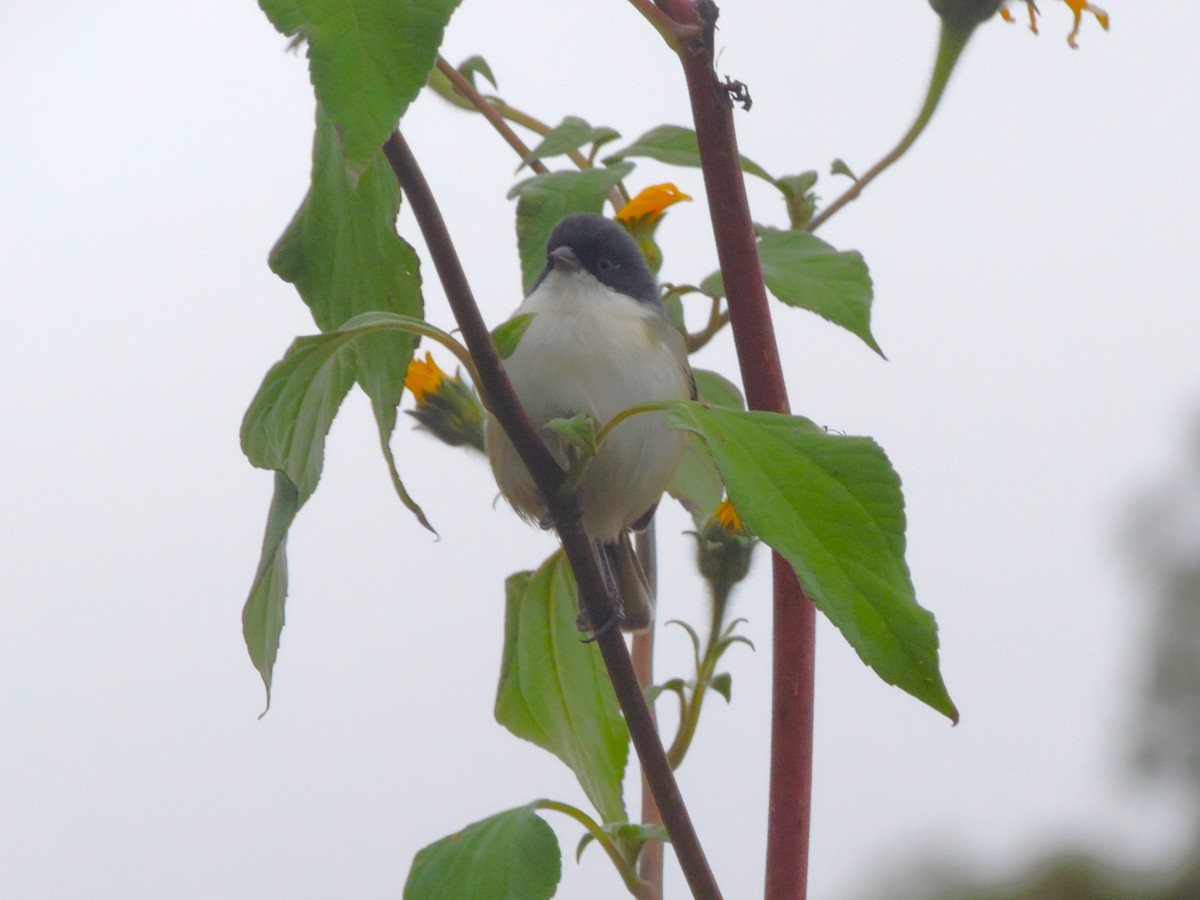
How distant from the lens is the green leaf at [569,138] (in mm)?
870

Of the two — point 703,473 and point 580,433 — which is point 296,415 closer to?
point 580,433

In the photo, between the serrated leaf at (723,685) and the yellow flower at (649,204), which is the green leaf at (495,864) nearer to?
the serrated leaf at (723,685)

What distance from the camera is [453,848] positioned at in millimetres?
701

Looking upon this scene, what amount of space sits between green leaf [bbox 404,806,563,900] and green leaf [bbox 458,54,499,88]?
547 millimetres

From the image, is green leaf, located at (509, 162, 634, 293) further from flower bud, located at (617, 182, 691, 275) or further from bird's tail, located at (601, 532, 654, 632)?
bird's tail, located at (601, 532, 654, 632)

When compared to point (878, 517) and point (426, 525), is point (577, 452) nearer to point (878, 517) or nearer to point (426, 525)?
point (426, 525)

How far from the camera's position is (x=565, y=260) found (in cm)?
119

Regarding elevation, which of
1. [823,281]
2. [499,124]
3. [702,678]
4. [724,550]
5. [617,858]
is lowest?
[617,858]

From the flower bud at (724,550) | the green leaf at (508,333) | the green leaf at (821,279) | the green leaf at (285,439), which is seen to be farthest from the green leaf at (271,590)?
the flower bud at (724,550)

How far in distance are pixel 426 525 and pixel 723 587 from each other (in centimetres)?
41

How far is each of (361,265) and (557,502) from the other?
152 millimetres

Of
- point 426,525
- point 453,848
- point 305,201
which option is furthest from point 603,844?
point 305,201

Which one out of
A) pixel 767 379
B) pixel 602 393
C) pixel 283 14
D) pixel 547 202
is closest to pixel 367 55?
pixel 283 14

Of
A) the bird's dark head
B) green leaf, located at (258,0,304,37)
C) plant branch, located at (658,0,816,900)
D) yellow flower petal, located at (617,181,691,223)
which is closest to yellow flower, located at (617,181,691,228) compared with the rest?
yellow flower petal, located at (617,181,691,223)
